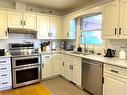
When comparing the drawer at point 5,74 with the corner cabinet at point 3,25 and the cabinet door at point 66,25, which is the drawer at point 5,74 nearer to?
the corner cabinet at point 3,25

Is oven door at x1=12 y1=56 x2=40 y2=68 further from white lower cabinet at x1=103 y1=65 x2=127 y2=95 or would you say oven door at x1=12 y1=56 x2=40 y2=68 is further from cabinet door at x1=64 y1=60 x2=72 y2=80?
white lower cabinet at x1=103 y1=65 x2=127 y2=95

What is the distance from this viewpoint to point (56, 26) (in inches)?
160

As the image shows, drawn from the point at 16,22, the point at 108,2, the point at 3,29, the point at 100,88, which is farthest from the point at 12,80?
the point at 108,2

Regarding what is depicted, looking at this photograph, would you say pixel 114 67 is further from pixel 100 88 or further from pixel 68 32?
pixel 68 32

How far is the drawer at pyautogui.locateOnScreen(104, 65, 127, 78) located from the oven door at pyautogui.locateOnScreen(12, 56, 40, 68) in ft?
6.67

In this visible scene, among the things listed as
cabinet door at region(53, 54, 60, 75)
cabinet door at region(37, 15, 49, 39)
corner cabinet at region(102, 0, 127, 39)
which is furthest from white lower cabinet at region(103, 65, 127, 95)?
cabinet door at region(37, 15, 49, 39)

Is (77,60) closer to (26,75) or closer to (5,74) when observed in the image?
(26,75)

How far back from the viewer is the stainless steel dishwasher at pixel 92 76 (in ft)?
7.65

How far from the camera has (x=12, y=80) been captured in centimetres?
296

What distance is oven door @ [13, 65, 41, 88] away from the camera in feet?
9.84

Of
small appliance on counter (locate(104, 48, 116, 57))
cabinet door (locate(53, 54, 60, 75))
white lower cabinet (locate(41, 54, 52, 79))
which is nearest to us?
small appliance on counter (locate(104, 48, 116, 57))

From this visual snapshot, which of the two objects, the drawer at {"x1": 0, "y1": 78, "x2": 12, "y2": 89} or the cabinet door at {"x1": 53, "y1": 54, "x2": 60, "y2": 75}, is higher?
the cabinet door at {"x1": 53, "y1": 54, "x2": 60, "y2": 75}

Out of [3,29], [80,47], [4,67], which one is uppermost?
[3,29]

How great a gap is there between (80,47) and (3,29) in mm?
2442
